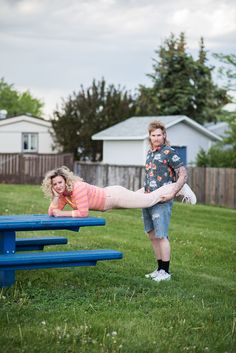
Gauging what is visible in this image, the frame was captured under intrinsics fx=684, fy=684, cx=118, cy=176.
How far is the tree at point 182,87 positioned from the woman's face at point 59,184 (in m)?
42.2

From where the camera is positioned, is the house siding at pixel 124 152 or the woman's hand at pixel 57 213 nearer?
the woman's hand at pixel 57 213

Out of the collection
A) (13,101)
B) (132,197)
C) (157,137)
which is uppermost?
(13,101)

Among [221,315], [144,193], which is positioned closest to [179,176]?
[144,193]

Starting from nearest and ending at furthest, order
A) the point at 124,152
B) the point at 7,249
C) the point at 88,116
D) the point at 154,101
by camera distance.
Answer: the point at 7,249 → the point at 124,152 → the point at 88,116 → the point at 154,101

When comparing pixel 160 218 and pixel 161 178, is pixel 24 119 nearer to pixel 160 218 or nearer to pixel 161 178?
pixel 161 178

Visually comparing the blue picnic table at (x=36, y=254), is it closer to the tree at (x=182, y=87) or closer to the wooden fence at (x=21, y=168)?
the wooden fence at (x=21, y=168)

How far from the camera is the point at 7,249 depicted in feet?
23.2

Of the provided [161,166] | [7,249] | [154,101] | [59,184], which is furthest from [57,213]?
[154,101]

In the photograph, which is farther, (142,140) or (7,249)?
(142,140)

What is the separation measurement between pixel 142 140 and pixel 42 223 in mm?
27308

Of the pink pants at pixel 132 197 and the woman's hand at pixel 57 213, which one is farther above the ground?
the pink pants at pixel 132 197

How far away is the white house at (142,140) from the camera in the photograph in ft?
114

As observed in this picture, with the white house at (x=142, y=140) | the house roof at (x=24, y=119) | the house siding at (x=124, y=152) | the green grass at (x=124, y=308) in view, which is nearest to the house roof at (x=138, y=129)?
the white house at (x=142, y=140)

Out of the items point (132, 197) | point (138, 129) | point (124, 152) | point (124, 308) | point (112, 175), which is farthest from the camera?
point (124, 152)
